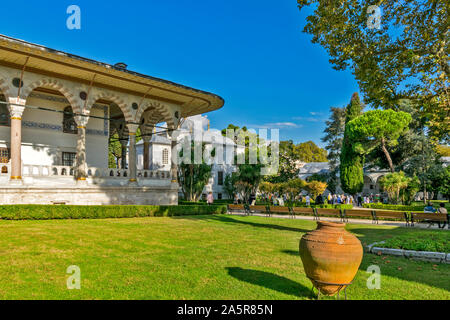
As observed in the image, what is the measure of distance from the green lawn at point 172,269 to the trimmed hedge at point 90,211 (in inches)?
116

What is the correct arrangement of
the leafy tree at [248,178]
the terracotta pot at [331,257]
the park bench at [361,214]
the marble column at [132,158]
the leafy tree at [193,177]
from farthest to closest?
1. the leafy tree at [248,178]
2. the leafy tree at [193,177]
3. the marble column at [132,158]
4. the park bench at [361,214]
5. the terracotta pot at [331,257]

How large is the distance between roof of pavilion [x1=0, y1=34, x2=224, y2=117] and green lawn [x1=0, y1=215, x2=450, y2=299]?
7815 mm

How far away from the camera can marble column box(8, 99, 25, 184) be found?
1412 centimetres

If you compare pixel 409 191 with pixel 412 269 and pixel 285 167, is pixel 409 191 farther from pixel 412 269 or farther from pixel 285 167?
pixel 412 269

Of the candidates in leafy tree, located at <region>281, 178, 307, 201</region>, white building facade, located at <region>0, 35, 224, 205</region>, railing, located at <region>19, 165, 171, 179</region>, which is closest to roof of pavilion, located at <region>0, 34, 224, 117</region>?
white building facade, located at <region>0, 35, 224, 205</region>

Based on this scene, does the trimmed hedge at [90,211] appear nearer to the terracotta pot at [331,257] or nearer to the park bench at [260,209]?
the park bench at [260,209]

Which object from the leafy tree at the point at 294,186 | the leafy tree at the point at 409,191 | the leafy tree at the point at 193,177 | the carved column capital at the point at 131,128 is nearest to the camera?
the carved column capital at the point at 131,128

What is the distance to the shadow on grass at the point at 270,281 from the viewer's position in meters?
4.98

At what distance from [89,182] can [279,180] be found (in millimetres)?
26785

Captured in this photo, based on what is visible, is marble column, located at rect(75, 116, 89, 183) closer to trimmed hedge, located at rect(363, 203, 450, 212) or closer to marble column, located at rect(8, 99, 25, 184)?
Answer: marble column, located at rect(8, 99, 25, 184)

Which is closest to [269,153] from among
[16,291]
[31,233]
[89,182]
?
[89,182]

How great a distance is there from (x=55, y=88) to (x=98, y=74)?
2214 mm

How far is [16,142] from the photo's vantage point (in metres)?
14.4

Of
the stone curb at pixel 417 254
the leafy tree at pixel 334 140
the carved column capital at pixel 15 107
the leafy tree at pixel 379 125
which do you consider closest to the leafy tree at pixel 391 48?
the stone curb at pixel 417 254
